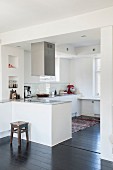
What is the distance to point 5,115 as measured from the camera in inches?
177

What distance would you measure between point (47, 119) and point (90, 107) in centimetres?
335

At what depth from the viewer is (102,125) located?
334 centimetres

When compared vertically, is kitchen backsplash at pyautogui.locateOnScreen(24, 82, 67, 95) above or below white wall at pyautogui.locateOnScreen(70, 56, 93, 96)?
below

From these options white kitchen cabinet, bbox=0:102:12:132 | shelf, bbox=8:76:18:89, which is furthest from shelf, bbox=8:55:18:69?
white kitchen cabinet, bbox=0:102:12:132

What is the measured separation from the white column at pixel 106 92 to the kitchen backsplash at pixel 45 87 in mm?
3191

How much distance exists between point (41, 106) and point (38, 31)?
164cm

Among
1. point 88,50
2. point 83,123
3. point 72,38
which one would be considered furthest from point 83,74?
point 72,38

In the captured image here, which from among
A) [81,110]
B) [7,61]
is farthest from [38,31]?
[81,110]

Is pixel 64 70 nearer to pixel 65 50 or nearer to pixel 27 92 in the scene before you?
pixel 65 50

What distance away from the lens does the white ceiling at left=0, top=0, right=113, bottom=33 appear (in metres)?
2.99

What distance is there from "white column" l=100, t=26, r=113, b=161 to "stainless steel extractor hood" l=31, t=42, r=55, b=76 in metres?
1.63

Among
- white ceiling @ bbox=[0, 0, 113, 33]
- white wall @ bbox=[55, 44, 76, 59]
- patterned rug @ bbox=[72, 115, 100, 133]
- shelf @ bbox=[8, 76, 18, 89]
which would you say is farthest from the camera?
white wall @ bbox=[55, 44, 76, 59]

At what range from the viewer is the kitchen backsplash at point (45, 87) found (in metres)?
6.21

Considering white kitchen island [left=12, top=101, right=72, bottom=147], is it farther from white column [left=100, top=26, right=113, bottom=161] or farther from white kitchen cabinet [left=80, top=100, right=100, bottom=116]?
white kitchen cabinet [left=80, top=100, right=100, bottom=116]
